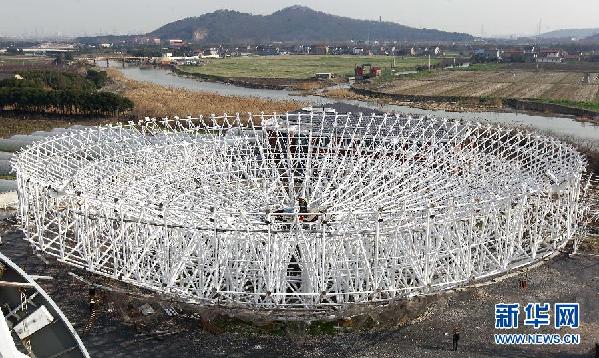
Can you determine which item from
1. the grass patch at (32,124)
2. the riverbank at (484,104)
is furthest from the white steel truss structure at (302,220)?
the riverbank at (484,104)

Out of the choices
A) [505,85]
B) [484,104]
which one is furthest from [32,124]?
[505,85]

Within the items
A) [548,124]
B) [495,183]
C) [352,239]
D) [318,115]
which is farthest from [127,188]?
[548,124]

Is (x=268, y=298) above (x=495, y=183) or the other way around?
the other way around

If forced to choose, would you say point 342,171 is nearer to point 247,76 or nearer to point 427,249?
point 427,249

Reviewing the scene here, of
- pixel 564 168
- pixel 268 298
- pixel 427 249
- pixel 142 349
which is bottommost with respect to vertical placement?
pixel 142 349

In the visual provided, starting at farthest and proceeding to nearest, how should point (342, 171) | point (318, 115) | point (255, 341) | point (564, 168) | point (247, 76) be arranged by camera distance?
point (247, 76), point (318, 115), point (342, 171), point (564, 168), point (255, 341)

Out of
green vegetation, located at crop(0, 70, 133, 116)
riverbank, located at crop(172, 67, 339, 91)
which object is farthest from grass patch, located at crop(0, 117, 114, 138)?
riverbank, located at crop(172, 67, 339, 91)

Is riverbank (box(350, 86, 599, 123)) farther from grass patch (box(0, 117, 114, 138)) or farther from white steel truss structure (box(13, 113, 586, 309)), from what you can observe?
white steel truss structure (box(13, 113, 586, 309))
